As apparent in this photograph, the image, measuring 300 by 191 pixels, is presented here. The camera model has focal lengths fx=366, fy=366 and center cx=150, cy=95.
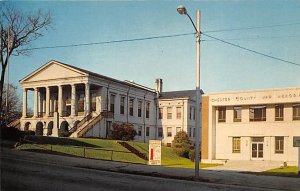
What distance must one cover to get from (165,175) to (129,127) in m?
21.0

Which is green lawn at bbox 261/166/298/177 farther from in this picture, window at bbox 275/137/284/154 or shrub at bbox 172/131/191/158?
shrub at bbox 172/131/191/158

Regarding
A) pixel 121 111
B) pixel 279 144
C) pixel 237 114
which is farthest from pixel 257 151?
pixel 121 111

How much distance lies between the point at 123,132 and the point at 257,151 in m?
12.9

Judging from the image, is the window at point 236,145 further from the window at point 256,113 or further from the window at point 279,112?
the window at point 279,112

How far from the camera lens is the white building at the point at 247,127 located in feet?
100

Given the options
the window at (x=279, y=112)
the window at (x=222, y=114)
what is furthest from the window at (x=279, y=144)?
the window at (x=222, y=114)

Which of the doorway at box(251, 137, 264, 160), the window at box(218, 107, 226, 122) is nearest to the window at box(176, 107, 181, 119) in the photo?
the window at box(218, 107, 226, 122)

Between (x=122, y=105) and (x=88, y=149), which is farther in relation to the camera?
(x=122, y=105)

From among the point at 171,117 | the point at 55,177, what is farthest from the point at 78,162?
the point at 171,117

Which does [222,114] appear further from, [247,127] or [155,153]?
[155,153]

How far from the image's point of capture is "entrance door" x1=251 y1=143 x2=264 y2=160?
3372cm

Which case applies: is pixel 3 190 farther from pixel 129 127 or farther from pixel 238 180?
pixel 129 127

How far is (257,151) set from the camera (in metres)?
34.2

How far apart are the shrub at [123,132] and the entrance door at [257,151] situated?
37.9ft
